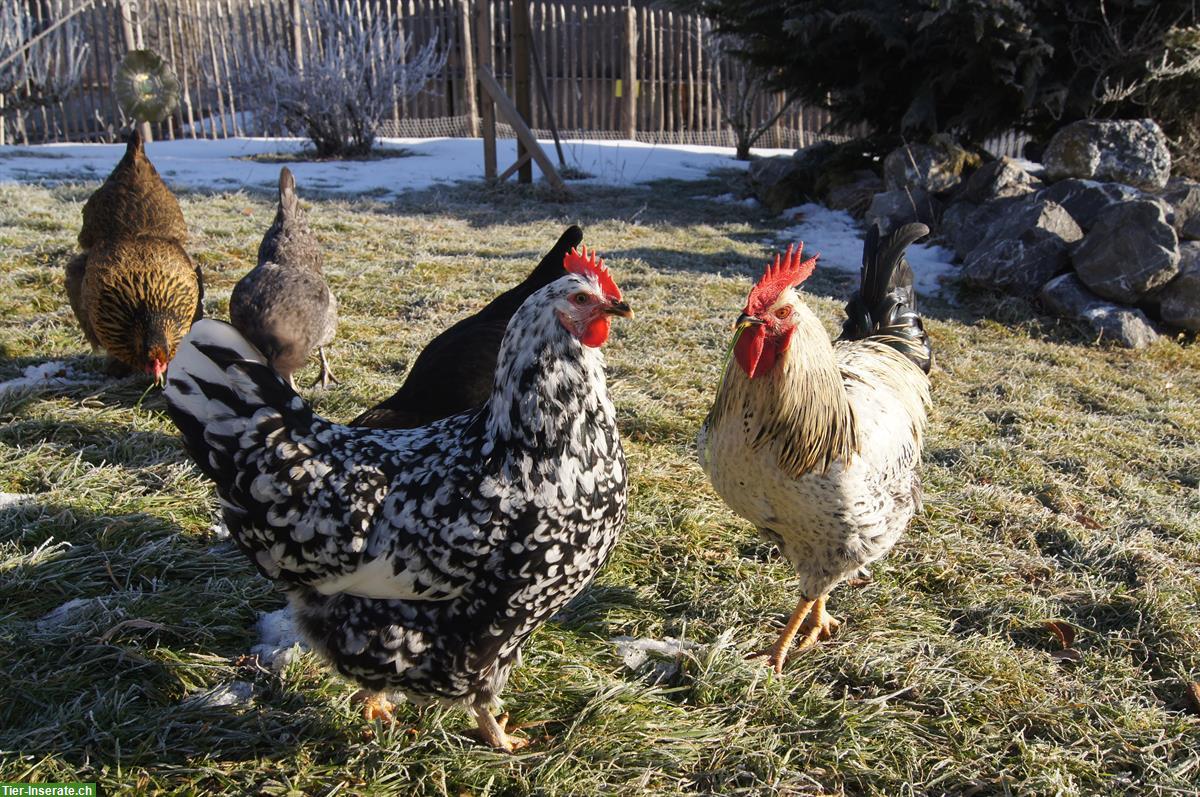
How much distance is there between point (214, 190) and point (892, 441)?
946 cm

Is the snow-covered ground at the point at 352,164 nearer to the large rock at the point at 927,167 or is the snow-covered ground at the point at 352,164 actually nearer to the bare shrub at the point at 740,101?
the bare shrub at the point at 740,101

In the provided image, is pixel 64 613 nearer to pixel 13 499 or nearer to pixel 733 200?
pixel 13 499

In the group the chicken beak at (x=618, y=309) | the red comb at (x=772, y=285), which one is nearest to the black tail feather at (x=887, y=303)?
the red comb at (x=772, y=285)

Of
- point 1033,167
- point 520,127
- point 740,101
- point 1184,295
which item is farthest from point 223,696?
point 740,101

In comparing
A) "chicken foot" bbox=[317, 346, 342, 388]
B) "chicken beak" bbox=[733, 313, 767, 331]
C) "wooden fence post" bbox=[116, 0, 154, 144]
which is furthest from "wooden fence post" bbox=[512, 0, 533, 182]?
"chicken beak" bbox=[733, 313, 767, 331]

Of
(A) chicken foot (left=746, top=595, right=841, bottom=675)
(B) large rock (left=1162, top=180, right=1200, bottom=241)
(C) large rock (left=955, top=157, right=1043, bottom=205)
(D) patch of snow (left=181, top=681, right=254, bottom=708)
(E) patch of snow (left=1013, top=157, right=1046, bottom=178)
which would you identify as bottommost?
(A) chicken foot (left=746, top=595, right=841, bottom=675)

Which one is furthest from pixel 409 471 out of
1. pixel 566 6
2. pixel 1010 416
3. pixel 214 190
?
pixel 566 6

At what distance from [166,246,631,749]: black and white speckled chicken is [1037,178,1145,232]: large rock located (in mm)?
7447

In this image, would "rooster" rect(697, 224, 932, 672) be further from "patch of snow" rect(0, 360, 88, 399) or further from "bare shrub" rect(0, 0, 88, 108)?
"bare shrub" rect(0, 0, 88, 108)

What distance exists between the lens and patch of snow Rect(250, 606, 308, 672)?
8.19 ft

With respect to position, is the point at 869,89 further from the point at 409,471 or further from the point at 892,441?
the point at 409,471

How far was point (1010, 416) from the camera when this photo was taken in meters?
5.00

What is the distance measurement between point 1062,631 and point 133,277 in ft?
15.7

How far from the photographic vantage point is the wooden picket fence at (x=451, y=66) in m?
14.0
